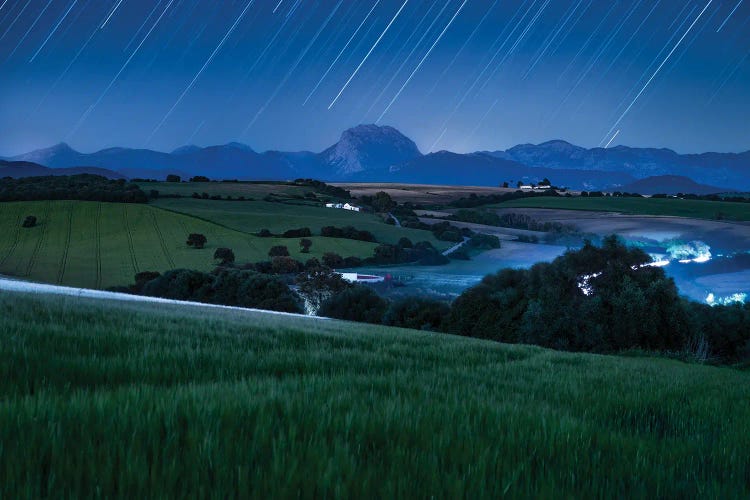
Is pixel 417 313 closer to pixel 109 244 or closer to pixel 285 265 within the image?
pixel 285 265

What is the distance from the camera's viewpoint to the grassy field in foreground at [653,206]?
107 metres

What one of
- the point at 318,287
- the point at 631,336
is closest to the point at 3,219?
the point at 318,287

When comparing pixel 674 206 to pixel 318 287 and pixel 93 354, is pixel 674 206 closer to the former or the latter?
pixel 318 287

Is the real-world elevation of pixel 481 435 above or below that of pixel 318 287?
above

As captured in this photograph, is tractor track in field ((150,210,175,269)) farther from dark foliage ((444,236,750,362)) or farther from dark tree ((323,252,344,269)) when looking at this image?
dark foliage ((444,236,750,362))

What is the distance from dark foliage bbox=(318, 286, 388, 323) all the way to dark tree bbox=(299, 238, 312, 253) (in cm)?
2365

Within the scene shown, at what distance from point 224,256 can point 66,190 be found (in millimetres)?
46208

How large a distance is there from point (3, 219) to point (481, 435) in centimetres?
10619

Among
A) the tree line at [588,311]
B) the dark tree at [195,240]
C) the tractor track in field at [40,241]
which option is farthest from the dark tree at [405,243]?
the tractor track in field at [40,241]

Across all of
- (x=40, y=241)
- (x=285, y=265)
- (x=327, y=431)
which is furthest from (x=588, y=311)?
(x=40, y=241)

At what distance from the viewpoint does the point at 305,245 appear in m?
82.7

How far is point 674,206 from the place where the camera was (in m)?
115

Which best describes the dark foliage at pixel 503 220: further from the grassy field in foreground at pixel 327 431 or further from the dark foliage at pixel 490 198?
the grassy field in foreground at pixel 327 431

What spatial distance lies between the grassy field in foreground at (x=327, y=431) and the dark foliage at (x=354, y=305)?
49.7 m
